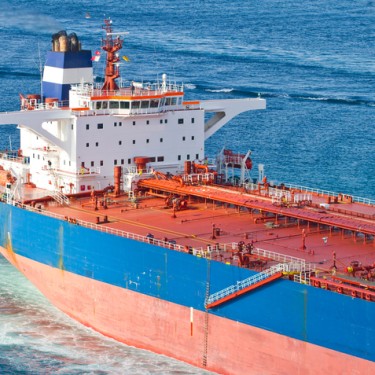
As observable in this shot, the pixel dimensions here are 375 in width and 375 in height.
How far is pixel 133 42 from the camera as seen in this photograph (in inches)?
3622

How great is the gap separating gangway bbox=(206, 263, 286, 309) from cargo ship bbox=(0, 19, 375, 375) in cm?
5

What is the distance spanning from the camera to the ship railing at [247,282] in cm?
3700

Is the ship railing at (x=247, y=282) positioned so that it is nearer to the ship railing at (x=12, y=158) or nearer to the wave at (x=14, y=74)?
the ship railing at (x=12, y=158)

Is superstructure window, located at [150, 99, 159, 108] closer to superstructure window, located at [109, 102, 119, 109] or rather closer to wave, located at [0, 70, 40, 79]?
superstructure window, located at [109, 102, 119, 109]

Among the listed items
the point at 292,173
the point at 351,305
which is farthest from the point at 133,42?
the point at 351,305

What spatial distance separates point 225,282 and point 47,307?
10493 mm

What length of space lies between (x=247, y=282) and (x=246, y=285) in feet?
0.30

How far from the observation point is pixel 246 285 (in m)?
37.4

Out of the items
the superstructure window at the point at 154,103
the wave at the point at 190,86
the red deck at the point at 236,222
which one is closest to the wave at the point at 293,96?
the wave at the point at 190,86

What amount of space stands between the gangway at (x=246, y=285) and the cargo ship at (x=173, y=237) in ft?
0.15

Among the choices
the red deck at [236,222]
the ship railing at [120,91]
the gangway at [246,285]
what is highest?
the ship railing at [120,91]

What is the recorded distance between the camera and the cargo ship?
120 feet

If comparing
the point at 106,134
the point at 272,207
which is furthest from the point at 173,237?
the point at 106,134

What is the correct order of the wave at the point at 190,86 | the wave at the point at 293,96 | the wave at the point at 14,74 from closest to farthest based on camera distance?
the wave at the point at 293,96 → the wave at the point at 190,86 → the wave at the point at 14,74
